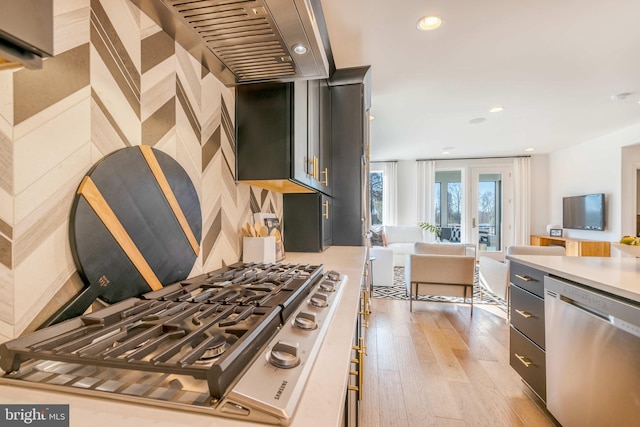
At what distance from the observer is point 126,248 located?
794 millimetres

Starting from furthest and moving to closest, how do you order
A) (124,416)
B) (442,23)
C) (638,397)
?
(442,23) → (638,397) → (124,416)

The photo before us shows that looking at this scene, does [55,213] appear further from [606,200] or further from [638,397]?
[606,200]

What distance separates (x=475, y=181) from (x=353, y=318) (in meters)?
7.05

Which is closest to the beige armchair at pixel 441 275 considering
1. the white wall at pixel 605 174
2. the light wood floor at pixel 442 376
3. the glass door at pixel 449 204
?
the light wood floor at pixel 442 376

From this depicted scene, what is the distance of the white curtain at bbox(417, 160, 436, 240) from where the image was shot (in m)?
6.86

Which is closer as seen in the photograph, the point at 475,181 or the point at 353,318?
the point at 353,318

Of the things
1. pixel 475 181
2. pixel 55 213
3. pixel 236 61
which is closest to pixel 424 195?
pixel 475 181

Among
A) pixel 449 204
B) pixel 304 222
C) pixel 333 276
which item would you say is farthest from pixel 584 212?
pixel 333 276

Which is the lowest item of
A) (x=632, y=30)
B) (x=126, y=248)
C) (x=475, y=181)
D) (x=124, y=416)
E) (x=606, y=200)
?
(x=124, y=416)

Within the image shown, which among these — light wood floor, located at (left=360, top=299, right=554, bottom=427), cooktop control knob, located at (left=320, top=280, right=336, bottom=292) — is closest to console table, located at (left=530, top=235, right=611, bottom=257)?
light wood floor, located at (left=360, top=299, right=554, bottom=427)

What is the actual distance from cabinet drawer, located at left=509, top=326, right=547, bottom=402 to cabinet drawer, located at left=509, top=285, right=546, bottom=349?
2.1 inches

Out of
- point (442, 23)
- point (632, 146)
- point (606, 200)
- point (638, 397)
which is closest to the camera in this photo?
point (638, 397)

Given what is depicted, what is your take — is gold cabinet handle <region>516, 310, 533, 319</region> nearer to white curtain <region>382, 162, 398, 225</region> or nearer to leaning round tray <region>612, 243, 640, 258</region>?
leaning round tray <region>612, 243, 640, 258</region>

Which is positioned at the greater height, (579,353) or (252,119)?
(252,119)
